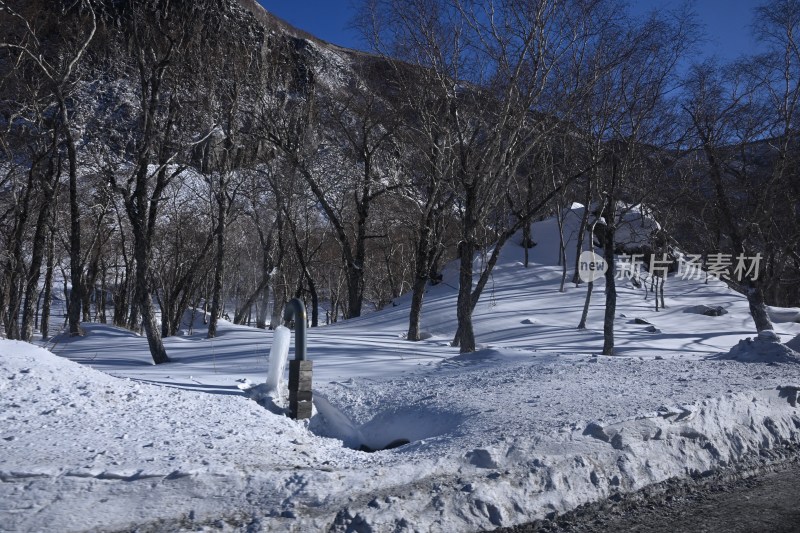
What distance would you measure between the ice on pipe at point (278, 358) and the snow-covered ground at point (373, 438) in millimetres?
195

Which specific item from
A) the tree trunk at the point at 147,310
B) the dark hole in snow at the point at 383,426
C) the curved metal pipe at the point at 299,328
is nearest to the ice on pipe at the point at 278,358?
the curved metal pipe at the point at 299,328

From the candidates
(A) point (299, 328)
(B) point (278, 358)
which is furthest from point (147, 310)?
(A) point (299, 328)

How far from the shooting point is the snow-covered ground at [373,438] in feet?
11.2

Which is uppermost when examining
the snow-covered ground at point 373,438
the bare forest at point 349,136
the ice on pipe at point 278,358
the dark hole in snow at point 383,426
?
the bare forest at point 349,136

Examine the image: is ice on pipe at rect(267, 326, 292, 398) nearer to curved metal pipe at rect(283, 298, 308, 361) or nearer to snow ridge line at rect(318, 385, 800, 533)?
curved metal pipe at rect(283, 298, 308, 361)

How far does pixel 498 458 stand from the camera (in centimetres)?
419

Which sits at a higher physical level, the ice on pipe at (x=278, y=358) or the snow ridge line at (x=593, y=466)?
the ice on pipe at (x=278, y=358)

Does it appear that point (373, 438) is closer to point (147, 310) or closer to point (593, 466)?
point (593, 466)

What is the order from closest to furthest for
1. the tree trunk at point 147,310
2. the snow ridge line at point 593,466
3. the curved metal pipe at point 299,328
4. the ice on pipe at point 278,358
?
the snow ridge line at point 593,466
the curved metal pipe at point 299,328
the ice on pipe at point 278,358
the tree trunk at point 147,310

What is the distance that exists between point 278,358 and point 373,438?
44.0 inches

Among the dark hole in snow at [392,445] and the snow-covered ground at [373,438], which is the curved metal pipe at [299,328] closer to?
the snow-covered ground at [373,438]

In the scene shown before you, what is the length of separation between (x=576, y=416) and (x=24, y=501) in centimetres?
377

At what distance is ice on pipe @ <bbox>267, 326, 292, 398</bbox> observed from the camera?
19.7 ft

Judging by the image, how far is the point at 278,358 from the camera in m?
6.03
